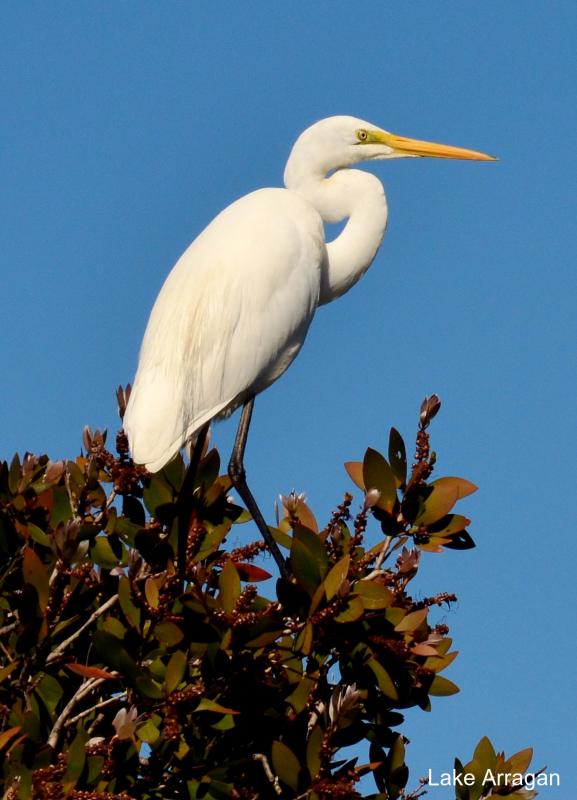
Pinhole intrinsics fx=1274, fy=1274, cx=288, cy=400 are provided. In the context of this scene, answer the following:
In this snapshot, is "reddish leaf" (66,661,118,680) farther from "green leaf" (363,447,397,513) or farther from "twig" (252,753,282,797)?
"green leaf" (363,447,397,513)

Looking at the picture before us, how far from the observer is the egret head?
6445 mm

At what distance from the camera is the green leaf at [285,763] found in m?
3.55

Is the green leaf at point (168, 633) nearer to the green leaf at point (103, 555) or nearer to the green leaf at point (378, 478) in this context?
the green leaf at point (103, 555)

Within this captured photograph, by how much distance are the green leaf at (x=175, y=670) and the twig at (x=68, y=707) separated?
0.74ft

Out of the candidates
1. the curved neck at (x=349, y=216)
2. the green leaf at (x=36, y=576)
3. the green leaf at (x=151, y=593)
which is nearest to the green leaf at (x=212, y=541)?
the green leaf at (x=151, y=593)

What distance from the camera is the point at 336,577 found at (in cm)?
378

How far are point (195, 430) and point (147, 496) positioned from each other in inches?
37.1

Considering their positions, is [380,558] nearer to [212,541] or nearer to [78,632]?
[212,541]

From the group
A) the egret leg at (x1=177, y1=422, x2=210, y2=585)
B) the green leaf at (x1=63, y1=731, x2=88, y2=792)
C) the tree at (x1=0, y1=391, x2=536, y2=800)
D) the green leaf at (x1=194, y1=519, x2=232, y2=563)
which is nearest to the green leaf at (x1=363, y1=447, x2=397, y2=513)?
the tree at (x1=0, y1=391, x2=536, y2=800)

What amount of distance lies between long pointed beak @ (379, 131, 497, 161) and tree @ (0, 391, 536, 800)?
9.82 feet

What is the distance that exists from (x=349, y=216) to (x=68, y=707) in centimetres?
351

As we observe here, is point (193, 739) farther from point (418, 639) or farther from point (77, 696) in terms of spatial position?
point (418, 639)

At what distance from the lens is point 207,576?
3.98 meters

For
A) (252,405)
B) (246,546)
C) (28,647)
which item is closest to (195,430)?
(252,405)
